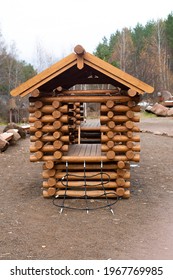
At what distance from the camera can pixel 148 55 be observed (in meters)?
47.5

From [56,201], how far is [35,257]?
2743 mm

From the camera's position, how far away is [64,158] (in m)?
7.56

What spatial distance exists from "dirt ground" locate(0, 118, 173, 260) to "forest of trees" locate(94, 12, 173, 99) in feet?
101

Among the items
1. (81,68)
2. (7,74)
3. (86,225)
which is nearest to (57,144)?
(81,68)

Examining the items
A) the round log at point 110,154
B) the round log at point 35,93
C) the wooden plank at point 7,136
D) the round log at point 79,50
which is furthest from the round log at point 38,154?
the wooden plank at point 7,136

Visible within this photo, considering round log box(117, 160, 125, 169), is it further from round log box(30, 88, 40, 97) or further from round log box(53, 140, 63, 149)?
round log box(30, 88, 40, 97)

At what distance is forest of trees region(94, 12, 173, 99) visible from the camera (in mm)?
42094

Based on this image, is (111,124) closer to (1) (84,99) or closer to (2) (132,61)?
(1) (84,99)

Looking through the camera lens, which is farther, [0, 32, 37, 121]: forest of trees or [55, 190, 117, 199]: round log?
[0, 32, 37, 121]: forest of trees

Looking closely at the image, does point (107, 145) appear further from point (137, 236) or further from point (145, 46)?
point (145, 46)

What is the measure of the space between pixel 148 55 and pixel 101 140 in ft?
138

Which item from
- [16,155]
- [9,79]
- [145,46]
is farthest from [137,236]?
[145,46]

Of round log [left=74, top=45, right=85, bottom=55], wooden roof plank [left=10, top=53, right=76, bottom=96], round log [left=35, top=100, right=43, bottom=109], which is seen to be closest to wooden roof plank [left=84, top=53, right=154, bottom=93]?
round log [left=74, top=45, right=85, bottom=55]

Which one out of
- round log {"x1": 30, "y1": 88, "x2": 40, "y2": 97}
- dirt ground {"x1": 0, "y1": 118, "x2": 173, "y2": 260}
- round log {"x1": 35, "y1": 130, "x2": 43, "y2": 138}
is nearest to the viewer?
dirt ground {"x1": 0, "y1": 118, "x2": 173, "y2": 260}
